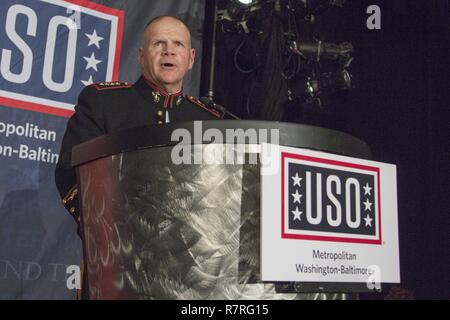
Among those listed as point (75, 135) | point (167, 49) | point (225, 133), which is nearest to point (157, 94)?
point (167, 49)

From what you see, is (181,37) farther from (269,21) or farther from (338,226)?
(269,21)

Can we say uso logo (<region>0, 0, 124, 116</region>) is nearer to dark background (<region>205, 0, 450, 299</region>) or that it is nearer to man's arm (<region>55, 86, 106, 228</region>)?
dark background (<region>205, 0, 450, 299</region>)

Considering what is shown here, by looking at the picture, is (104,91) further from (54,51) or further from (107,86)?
(54,51)

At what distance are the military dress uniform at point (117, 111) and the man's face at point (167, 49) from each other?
65 mm

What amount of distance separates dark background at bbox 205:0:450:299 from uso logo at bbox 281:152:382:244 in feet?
5.35

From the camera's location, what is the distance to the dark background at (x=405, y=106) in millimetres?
2232

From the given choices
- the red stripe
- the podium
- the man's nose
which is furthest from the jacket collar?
the podium

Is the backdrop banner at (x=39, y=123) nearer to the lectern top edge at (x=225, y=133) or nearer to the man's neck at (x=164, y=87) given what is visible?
the man's neck at (x=164, y=87)

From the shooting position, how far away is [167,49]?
1484 millimetres

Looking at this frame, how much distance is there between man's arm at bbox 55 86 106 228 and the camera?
105cm

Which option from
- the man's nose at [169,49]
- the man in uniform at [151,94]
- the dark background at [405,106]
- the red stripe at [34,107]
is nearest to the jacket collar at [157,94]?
the man in uniform at [151,94]

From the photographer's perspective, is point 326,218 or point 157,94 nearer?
point 326,218

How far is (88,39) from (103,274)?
150 cm

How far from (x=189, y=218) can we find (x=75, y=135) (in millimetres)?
673
